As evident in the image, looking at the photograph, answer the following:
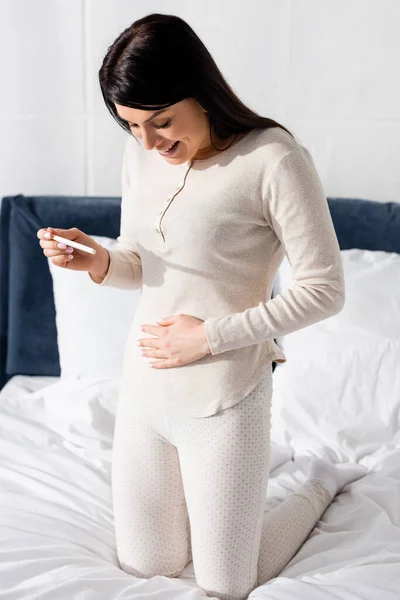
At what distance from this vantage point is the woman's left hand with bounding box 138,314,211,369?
136cm

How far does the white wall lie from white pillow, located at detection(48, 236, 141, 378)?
0.43 metres

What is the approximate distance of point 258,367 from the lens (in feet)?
4.63

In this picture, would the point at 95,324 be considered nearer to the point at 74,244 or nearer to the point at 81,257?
the point at 81,257

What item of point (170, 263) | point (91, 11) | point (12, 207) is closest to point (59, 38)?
point (91, 11)

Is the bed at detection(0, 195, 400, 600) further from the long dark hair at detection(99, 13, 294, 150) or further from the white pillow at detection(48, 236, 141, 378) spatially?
the long dark hair at detection(99, 13, 294, 150)

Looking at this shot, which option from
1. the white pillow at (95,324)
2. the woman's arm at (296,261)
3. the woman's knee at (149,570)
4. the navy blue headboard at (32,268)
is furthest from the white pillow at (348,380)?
the woman's arm at (296,261)

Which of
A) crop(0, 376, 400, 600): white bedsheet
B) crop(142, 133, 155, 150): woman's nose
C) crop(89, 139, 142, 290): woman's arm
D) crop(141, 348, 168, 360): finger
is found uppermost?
crop(142, 133, 155, 150): woman's nose

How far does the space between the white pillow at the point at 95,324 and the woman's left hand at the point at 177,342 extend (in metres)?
0.91

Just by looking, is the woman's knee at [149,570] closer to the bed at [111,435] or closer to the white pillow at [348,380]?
the bed at [111,435]

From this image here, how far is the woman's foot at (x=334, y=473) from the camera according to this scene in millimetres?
1826

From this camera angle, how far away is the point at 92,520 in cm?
171

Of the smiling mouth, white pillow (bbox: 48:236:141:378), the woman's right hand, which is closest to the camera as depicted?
the smiling mouth

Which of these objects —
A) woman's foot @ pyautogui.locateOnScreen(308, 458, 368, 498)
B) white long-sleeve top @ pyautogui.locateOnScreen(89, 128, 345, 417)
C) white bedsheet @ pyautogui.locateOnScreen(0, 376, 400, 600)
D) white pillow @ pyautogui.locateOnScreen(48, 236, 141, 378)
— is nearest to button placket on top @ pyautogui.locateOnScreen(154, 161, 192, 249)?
white long-sleeve top @ pyautogui.locateOnScreen(89, 128, 345, 417)

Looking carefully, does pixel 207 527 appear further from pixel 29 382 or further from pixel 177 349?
pixel 29 382
